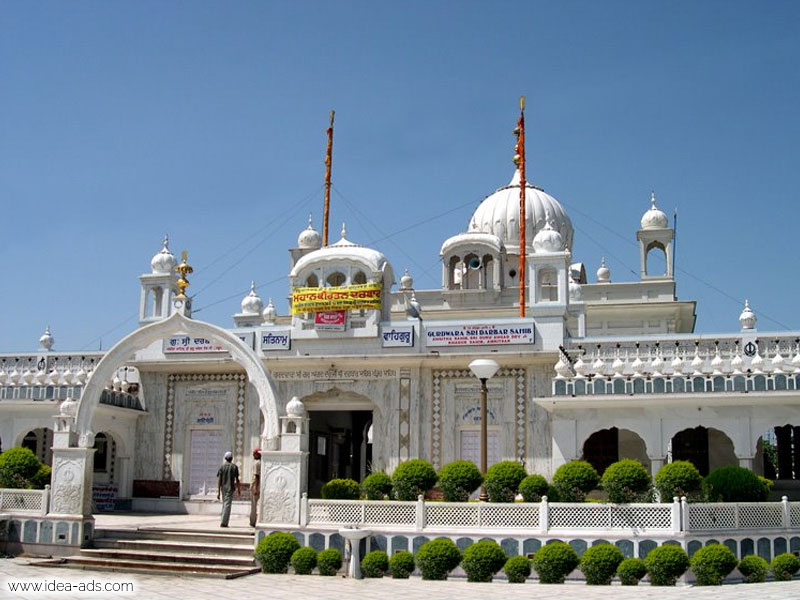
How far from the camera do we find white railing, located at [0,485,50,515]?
1792cm

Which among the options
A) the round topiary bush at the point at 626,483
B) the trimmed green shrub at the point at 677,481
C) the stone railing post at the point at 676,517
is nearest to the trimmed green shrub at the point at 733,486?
the trimmed green shrub at the point at 677,481

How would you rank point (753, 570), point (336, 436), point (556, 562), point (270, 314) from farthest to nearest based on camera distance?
point (270, 314)
point (336, 436)
point (753, 570)
point (556, 562)

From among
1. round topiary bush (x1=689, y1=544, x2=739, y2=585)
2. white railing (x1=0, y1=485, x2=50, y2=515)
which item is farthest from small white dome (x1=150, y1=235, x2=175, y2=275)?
round topiary bush (x1=689, y1=544, x2=739, y2=585)

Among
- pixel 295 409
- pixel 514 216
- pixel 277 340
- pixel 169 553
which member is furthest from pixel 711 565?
pixel 514 216

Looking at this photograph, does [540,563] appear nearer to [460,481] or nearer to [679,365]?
[460,481]

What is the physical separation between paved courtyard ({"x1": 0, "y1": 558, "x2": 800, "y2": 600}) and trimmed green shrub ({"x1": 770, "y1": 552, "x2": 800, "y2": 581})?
1.82 ft

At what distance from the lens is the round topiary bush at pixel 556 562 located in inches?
584

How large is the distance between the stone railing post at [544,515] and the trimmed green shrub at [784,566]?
3.59 meters

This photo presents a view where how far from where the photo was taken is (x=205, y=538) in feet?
57.0

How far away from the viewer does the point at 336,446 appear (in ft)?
88.8

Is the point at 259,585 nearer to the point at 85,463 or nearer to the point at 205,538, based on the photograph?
the point at 205,538

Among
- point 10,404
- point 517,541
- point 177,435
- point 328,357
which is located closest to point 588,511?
point 517,541

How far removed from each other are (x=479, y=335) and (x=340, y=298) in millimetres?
3298

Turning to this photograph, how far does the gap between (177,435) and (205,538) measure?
672cm
